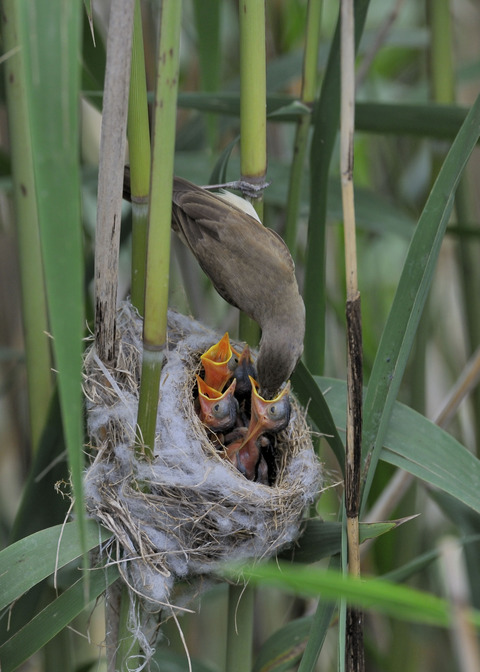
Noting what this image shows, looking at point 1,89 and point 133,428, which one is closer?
point 133,428

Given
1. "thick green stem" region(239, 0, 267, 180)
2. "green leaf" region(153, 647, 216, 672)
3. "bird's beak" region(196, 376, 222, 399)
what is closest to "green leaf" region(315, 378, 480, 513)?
→ "thick green stem" region(239, 0, 267, 180)

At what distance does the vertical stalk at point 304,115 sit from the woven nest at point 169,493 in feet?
1.16

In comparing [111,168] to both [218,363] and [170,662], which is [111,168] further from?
[170,662]

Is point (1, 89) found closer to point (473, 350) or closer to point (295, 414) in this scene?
point (295, 414)

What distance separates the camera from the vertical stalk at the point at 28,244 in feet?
4.57

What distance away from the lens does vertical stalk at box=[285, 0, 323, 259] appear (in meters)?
1.32

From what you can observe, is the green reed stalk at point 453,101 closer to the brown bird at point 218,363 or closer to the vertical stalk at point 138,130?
the brown bird at point 218,363

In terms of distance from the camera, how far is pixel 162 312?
1018mm

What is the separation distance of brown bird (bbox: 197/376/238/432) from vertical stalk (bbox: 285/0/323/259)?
46 cm

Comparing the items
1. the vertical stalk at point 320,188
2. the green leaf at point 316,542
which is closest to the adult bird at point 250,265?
the vertical stalk at point 320,188

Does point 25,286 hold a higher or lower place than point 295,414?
higher

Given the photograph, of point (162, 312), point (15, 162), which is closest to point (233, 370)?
point (15, 162)

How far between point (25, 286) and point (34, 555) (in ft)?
1.84

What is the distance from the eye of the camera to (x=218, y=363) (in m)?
1.75
